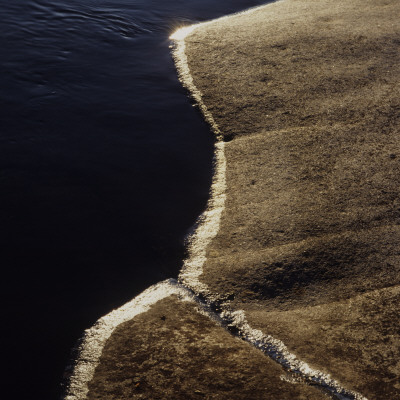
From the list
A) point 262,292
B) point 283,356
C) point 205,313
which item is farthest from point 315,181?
point 283,356

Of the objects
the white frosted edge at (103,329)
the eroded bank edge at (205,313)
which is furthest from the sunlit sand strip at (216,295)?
the white frosted edge at (103,329)

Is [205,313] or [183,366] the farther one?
[205,313]

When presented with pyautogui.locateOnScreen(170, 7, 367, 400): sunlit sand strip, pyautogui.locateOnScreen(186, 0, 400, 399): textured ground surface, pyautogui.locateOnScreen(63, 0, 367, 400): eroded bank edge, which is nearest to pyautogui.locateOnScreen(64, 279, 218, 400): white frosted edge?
pyautogui.locateOnScreen(63, 0, 367, 400): eroded bank edge

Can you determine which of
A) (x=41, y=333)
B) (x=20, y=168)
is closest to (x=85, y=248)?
(x=41, y=333)

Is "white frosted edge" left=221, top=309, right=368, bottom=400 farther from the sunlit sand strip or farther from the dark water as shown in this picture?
the dark water

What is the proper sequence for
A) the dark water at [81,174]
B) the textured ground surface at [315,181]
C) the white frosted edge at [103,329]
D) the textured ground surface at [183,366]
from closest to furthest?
the textured ground surface at [183,366] < the white frosted edge at [103,329] < the textured ground surface at [315,181] < the dark water at [81,174]

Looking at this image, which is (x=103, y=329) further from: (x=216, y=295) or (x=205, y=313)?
(x=216, y=295)

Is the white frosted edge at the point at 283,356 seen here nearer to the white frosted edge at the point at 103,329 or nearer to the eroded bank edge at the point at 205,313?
the eroded bank edge at the point at 205,313
